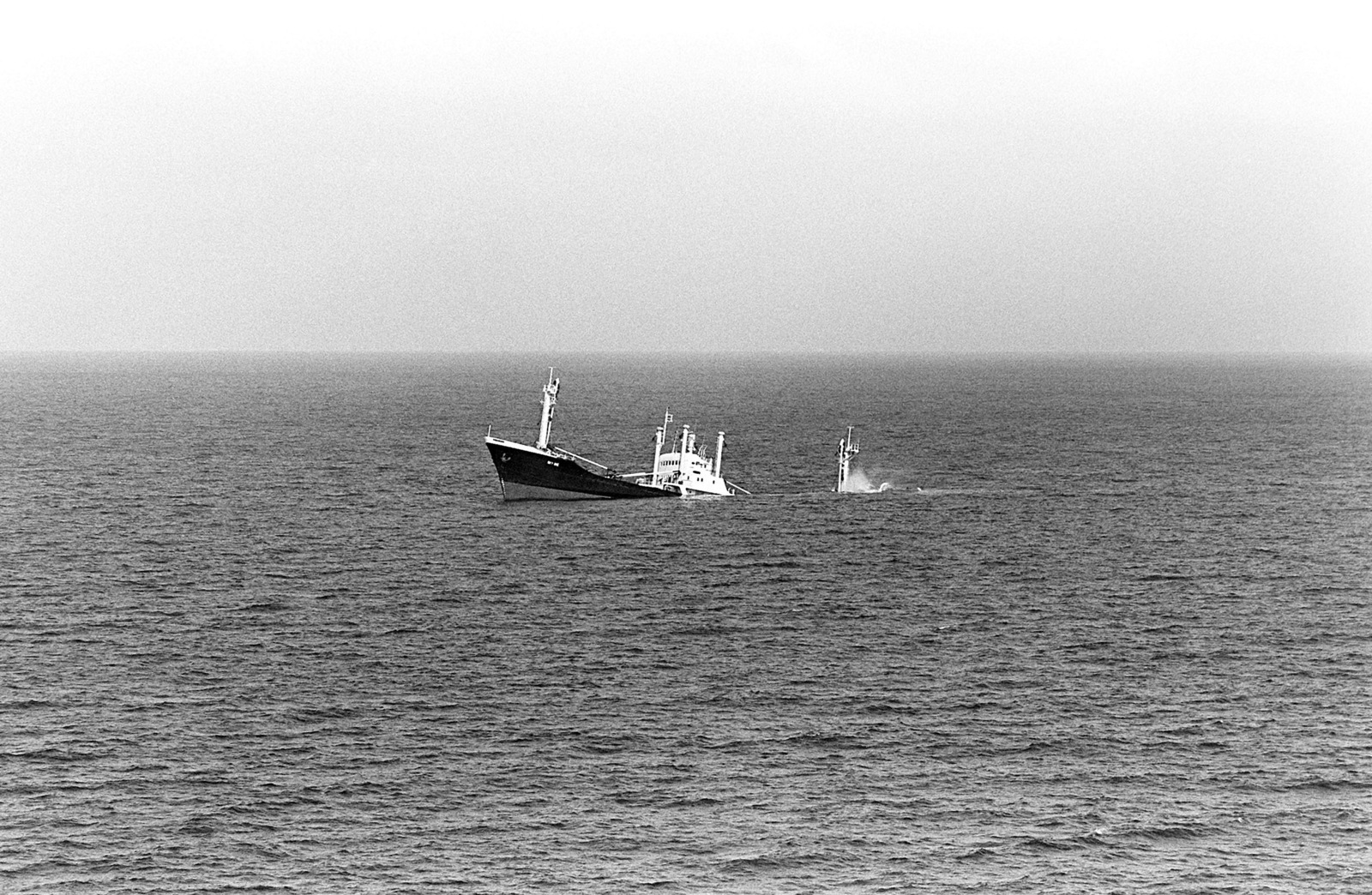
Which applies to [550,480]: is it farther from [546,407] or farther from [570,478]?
[546,407]

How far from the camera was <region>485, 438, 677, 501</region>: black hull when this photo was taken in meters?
140

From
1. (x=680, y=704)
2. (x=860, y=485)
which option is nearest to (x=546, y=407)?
(x=860, y=485)

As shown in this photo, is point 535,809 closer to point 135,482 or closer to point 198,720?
point 198,720

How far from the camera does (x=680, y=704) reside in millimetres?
70625

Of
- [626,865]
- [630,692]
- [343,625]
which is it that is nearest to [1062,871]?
[626,865]

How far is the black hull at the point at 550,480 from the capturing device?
458 feet

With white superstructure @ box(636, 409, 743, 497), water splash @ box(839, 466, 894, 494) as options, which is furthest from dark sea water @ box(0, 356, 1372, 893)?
water splash @ box(839, 466, 894, 494)

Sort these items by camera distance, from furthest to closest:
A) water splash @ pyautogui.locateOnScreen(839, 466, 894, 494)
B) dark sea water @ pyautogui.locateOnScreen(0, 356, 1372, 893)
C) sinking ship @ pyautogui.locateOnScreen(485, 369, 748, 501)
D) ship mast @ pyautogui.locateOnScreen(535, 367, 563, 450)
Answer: water splash @ pyautogui.locateOnScreen(839, 466, 894, 494) < ship mast @ pyautogui.locateOnScreen(535, 367, 563, 450) < sinking ship @ pyautogui.locateOnScreen(485, 369, 748, 501) < dark sea water @ pyautogui.locateOnScreen(0, 356, 1372, 893)

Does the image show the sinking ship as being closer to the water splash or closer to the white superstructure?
the white superstructure

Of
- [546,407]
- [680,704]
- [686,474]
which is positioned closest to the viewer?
[680,704]

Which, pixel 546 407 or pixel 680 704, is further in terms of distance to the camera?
pixel 546 407

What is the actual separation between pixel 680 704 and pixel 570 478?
7177 centimetres

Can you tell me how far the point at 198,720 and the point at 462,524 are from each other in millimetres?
60330

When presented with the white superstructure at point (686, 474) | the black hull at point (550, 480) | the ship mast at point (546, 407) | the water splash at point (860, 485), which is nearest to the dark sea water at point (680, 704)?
the black hull at point (550, 480)
